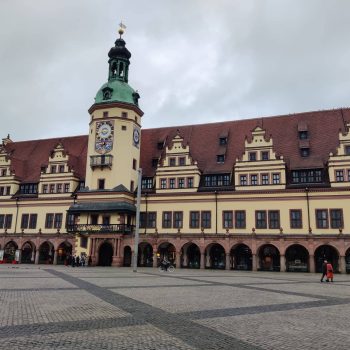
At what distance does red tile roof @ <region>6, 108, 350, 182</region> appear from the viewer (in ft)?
148

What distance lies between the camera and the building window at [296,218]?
136ft

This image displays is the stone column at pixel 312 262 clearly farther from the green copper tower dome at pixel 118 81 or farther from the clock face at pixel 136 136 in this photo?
the green copper tower dome at pixel 118 81

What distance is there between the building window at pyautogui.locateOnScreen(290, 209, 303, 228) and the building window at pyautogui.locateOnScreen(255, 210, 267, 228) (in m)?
2.85

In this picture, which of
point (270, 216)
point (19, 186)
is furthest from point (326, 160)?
point (19, 186)

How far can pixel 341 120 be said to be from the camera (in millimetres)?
47031

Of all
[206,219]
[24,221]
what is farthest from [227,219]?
[24,221]

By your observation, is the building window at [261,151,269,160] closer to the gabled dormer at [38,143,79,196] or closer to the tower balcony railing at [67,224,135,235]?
the tower balcony railing at [67,224,135,235]

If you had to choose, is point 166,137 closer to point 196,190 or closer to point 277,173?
point 196,190

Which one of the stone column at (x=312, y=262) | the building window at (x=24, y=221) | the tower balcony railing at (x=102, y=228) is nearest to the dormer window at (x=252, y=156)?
the stone column at (x=312, y=262)

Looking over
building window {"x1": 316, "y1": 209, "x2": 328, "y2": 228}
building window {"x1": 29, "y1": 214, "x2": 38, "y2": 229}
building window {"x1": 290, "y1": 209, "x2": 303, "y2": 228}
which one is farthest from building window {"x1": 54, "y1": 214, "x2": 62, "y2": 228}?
building window {"x1": 316, "y1": 209, "x2": 328, "y2": 228}

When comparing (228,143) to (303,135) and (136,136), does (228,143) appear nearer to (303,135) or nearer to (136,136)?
(303,135)

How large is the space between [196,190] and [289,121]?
15201 millimetres

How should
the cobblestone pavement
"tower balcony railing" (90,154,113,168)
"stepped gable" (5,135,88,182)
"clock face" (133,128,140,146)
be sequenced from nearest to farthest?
the cobblestone pavement, "tower balcony railing" (90,154,113,168), "clock face" (133,128,140,146), "stepped gable" (5,135,88,182)

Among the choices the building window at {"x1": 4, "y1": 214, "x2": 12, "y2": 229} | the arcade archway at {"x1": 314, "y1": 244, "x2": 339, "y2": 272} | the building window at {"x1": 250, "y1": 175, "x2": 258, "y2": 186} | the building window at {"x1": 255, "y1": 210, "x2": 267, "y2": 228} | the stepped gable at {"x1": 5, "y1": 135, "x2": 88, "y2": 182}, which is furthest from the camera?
the stepped gable at {"x1": 5, "y1": 135, "x2": 88, "y2": 182}
